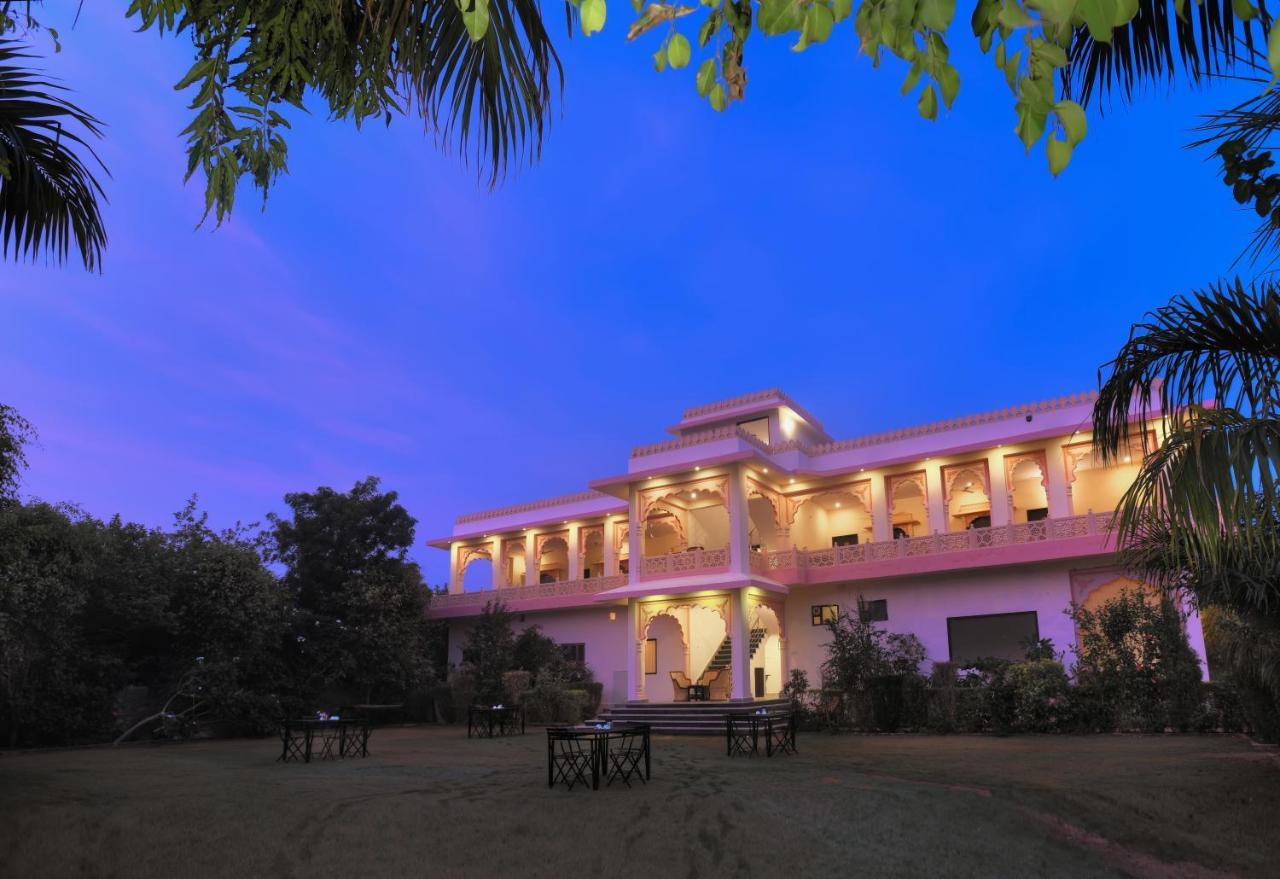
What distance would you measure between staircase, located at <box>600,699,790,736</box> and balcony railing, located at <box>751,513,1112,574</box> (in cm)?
331

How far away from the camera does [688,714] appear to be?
61.7 ft

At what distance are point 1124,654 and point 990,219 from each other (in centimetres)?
13944

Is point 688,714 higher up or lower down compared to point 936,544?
lower down

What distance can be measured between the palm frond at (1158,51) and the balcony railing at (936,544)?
16363 millimetres

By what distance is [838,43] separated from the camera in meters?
2.38

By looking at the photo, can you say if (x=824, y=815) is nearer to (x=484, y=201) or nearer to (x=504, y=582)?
(x=484, y=201)

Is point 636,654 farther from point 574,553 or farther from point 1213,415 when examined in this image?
point 1213,415

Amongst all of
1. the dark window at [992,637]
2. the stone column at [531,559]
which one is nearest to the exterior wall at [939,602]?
the dark window at [992,637]

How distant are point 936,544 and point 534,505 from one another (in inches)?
539

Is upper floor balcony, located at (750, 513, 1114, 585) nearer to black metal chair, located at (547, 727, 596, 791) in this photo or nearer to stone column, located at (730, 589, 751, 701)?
stone column, located at (730, 589, 751, 701)

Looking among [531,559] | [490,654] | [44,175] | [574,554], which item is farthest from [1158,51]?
[531,559]

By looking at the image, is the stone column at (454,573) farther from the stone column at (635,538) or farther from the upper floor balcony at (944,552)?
the upper floor balcony at (944,552)

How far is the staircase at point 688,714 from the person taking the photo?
18.2 metres

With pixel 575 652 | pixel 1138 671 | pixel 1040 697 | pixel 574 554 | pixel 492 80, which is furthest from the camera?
pixel 574 554
